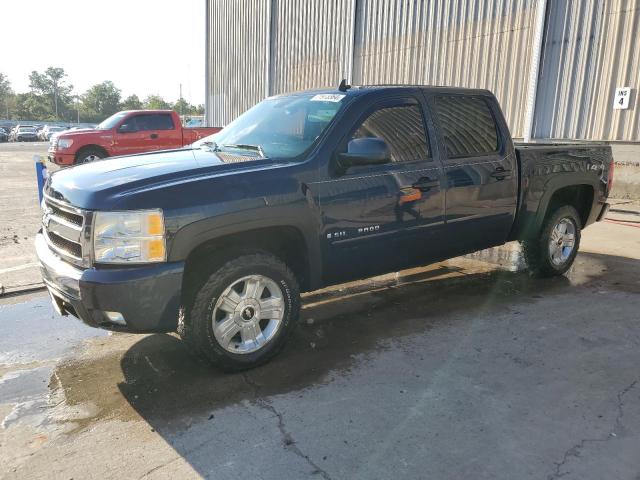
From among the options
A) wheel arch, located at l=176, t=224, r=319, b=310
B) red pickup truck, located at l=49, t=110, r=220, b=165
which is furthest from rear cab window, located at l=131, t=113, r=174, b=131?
wheel arch, located at l=176, t=224, r=319, b=310

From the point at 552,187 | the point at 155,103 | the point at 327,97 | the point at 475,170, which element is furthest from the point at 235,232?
the point at 155,103

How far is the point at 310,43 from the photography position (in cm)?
1953

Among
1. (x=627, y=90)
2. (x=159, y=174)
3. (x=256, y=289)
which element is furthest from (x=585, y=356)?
(x=627, y=90)

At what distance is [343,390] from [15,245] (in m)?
5.83

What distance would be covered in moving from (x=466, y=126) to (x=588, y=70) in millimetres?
8541

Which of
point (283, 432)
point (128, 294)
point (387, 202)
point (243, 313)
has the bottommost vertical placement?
point (283, 432)

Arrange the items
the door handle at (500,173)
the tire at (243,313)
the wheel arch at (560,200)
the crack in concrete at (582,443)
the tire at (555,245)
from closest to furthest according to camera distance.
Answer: the crack in concrete at (582,443)
the tire at (243,313)
the door handle at (500,173)
the wheel arch at (560,200)
the tire at (555,245)

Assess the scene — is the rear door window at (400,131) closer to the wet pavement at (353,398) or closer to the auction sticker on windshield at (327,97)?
the auction sticker on windshield at (327,97)

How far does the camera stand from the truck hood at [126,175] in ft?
10.2

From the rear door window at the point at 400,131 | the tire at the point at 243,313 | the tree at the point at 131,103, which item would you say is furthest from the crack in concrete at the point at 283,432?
the tree at the point at 131,103

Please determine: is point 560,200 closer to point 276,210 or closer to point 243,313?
point 276,210

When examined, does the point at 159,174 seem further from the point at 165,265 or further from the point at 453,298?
the point at 453,298

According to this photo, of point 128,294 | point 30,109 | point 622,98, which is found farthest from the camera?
point 30,109

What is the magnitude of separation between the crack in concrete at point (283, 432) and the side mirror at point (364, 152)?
166 centimetres
